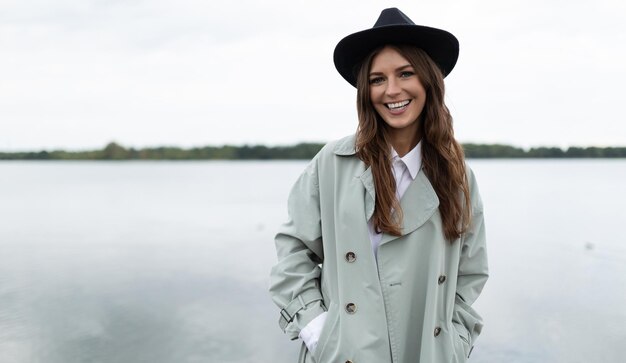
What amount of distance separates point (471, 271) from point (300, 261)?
74 cm

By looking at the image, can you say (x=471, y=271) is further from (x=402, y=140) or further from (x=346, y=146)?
(x=346, y=146)

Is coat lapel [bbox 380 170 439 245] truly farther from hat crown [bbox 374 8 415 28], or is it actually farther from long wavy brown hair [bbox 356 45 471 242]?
hat crown [bbox 374 8 415 28]

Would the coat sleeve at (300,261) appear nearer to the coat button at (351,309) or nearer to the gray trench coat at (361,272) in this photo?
the gray trench coat at (361,272)

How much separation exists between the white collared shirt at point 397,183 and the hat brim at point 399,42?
359mm

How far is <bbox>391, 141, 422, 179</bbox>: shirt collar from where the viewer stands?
2426 millimetres

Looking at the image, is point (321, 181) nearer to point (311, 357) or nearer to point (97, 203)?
point (311, 357)

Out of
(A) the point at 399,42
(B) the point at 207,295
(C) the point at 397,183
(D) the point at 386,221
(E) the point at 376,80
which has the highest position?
(A) the point at 399,42

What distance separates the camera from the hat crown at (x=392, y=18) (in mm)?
2357

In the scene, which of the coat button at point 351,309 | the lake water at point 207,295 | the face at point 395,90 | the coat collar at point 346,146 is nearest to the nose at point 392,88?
the face at point 395,90

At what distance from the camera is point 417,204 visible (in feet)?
7.79

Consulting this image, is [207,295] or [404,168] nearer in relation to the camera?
[404,168]

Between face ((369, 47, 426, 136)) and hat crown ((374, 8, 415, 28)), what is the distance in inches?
4.2

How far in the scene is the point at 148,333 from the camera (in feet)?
23.6

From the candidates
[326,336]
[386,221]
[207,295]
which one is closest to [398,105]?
[386,221]
